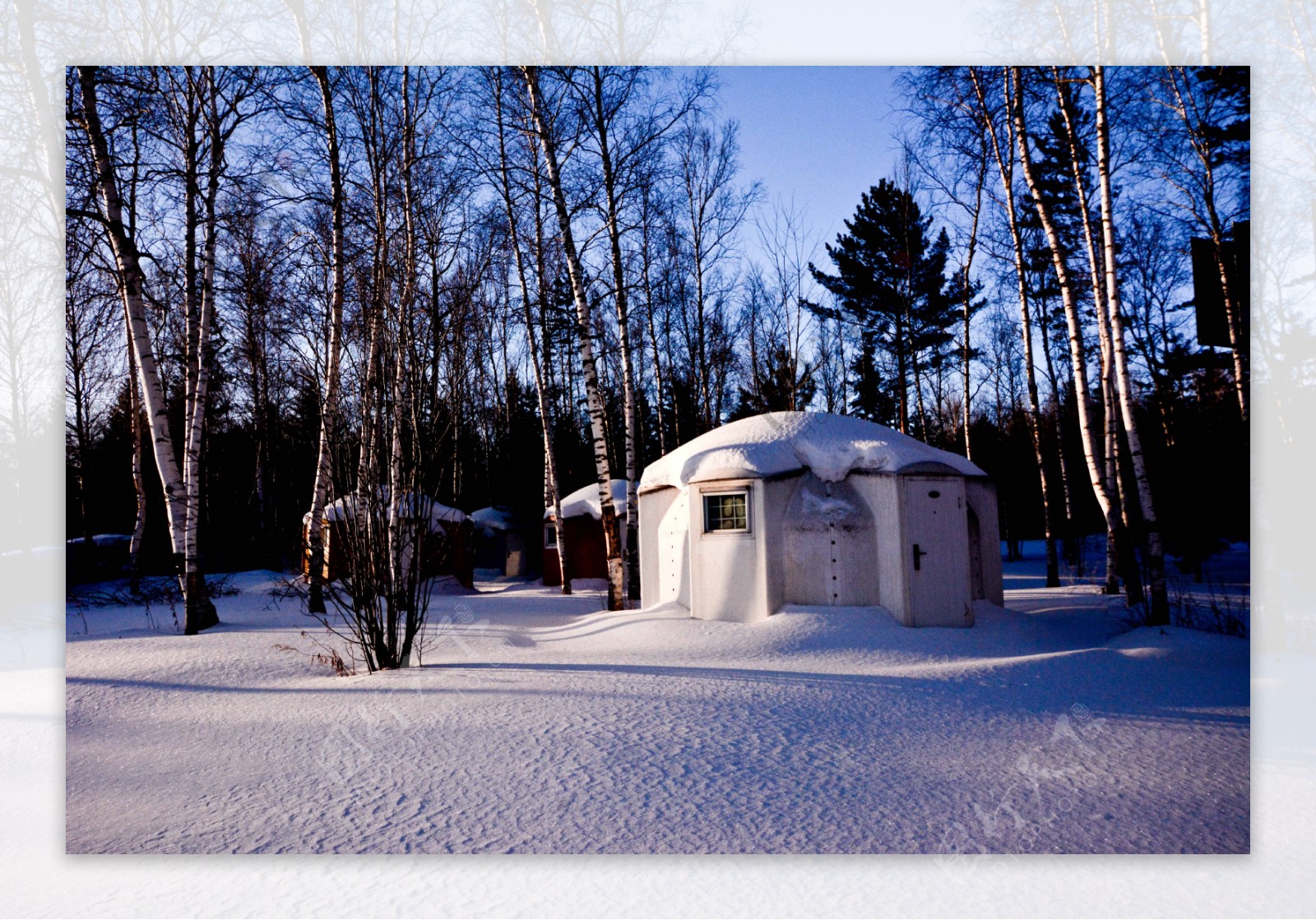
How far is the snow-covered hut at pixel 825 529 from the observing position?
24.8 ft

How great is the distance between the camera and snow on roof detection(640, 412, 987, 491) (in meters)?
7.77

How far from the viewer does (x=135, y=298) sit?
20.0 feet

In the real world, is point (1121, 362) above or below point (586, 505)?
above

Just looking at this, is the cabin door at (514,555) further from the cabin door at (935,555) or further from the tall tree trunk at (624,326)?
the cabin door at (935,555)

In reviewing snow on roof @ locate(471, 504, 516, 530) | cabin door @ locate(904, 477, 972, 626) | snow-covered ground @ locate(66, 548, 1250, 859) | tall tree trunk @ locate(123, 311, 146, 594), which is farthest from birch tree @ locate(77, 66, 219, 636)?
snow on roof @ locate(471, 504, 516, 530)

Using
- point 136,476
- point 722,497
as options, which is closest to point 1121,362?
point 722,497

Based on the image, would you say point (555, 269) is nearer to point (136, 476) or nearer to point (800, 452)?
point (800, 452)

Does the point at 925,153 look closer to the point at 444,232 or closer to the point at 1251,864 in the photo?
the point at 444,232

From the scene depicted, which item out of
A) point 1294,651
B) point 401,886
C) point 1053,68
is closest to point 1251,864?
point 1294,651

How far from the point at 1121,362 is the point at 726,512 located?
12.7 feet

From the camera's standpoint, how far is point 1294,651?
4672mm

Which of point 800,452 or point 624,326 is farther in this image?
point 624,326

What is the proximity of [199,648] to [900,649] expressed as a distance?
553cm

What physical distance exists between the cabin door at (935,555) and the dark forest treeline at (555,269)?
1.68m
